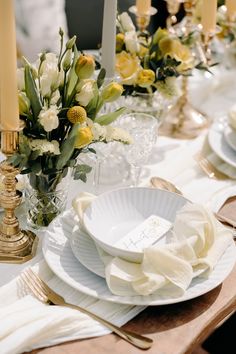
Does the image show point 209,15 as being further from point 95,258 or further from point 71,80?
point 95,258

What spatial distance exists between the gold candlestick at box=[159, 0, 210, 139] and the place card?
1.74 feet

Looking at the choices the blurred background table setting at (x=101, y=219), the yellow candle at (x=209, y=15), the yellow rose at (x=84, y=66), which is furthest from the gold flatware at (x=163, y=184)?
the yellow candle at (x=209, y=15)

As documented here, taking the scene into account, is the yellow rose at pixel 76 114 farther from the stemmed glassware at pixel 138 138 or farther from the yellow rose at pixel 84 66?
the stemmed glassware at pixel 138 138

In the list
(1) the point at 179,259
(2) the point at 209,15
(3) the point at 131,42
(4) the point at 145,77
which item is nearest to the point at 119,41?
(3) the point at 131,42

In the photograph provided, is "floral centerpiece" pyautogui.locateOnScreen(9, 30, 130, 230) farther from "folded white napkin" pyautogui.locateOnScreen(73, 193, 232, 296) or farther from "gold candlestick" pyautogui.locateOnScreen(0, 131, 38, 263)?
"folded white napkin" pyautogui.locateOnScreen(73, 193, 232, 296)

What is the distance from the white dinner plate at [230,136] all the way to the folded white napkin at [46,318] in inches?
24.5

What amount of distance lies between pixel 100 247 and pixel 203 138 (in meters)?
0.66

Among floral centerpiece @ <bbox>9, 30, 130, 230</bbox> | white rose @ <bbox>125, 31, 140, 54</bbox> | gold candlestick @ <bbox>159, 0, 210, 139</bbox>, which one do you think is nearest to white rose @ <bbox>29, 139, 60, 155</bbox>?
floral centerpiece @ <bbox>9, 30, 130, 230</bbox>

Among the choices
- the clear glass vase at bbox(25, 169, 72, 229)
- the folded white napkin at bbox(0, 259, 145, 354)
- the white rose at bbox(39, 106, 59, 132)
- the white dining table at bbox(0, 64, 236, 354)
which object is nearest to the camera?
the folded white napkin at bbox(0, 259, 145, 354)

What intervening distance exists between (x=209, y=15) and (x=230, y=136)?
0.30m

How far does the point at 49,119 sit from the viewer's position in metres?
0.97

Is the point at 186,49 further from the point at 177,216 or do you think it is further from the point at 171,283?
the point at 171,283

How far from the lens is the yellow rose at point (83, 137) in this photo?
3.25 feet

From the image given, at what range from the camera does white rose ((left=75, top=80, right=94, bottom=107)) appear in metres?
1.02
